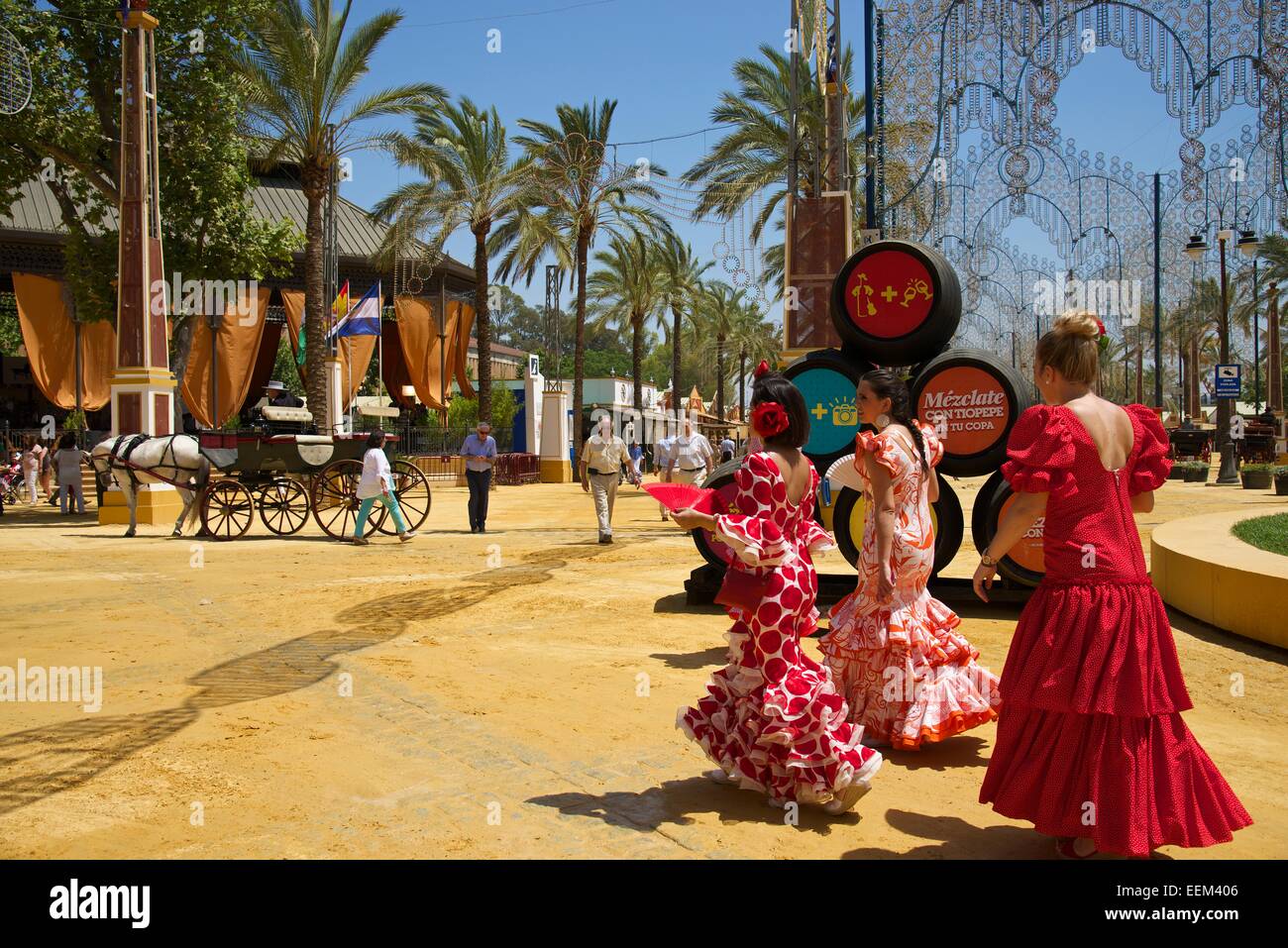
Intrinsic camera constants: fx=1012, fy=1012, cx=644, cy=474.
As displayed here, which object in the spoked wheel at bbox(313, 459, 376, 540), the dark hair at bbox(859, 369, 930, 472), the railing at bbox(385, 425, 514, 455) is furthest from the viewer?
the railing at bbox(385, 425, 514, 455)

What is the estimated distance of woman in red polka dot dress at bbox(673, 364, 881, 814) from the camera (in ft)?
13.5

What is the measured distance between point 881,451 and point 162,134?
20410 millimetres

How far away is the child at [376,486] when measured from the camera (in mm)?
13805

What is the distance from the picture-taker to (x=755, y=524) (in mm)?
4148

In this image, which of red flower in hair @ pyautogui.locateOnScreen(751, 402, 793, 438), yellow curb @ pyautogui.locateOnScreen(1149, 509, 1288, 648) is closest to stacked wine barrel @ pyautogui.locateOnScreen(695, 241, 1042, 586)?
yellow curb @ pyautogui.locateOnScreen(1149, 509, 1288, 648)

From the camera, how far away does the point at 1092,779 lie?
340 cm

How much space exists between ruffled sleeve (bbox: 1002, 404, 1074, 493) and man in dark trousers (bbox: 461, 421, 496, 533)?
1244cm

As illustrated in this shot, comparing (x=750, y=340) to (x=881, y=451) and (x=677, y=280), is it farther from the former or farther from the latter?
(x=881, y=451)

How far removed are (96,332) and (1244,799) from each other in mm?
33018

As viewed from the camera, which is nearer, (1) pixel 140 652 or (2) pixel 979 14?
(1) pixel 140 652

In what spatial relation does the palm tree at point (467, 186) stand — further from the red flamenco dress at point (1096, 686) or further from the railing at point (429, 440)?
the red flamenco dress at point (1096, 686)

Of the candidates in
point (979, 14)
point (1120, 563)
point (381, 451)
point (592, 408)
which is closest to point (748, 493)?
point (1120, 563)

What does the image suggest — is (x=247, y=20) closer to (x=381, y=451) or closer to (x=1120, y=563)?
(x=381, y=451)

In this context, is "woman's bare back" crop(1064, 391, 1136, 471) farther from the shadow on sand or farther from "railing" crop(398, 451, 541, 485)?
"railing" crop(398, 451, 541, 485)
